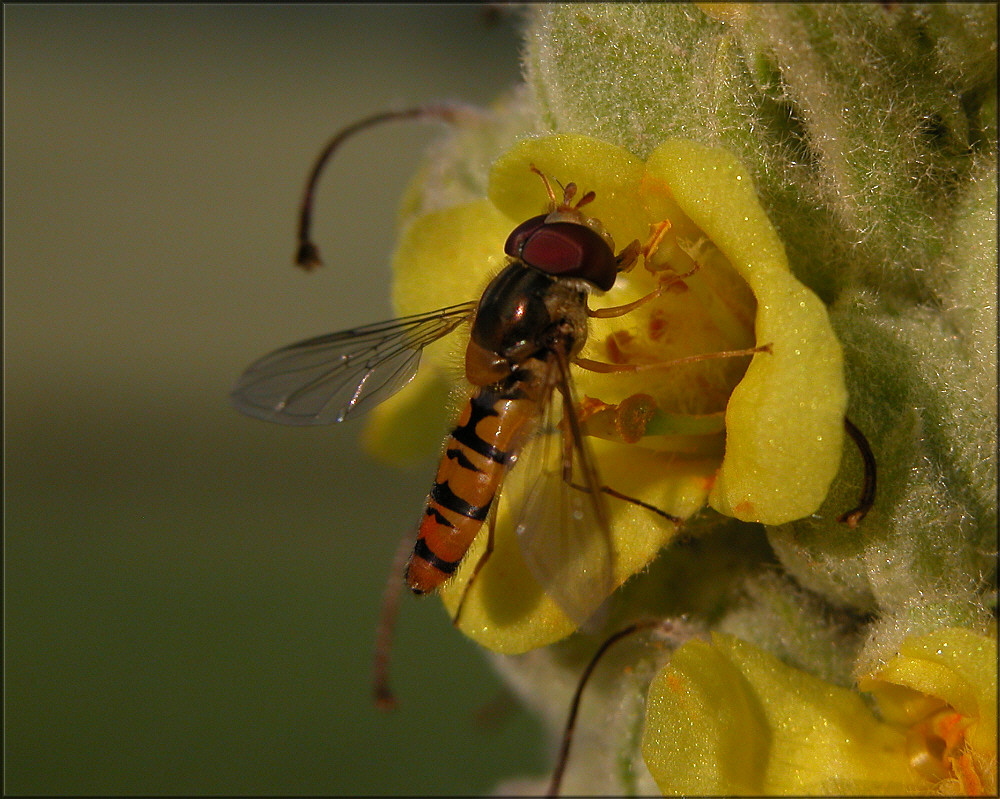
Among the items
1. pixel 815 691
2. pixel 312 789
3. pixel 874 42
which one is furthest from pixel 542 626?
pixel 312 789

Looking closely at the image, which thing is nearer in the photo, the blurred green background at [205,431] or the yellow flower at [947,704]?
the yellow flower at [947,704]

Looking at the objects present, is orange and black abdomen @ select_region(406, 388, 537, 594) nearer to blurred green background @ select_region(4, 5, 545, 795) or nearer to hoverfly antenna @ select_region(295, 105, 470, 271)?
hoverfly antenna @ select_region(295, 105, 470, 271)

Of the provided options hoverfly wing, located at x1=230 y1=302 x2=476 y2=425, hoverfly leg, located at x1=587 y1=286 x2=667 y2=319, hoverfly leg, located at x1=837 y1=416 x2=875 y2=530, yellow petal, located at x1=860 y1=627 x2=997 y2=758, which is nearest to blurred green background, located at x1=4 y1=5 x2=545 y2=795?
hoverfly wing, located at x1=230 y1=302 x2=476 y2=425

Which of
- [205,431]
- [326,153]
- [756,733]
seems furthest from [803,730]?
[205,431]

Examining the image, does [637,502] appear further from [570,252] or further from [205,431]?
[205,431]

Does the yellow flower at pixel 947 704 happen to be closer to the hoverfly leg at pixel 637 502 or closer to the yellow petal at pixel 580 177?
the hoverfly leg at pixel 637 502

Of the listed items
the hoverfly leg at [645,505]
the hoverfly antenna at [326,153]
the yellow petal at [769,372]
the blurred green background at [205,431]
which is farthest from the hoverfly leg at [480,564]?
the blurred green background at [205,431]

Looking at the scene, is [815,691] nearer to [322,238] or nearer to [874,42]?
[874,42]
